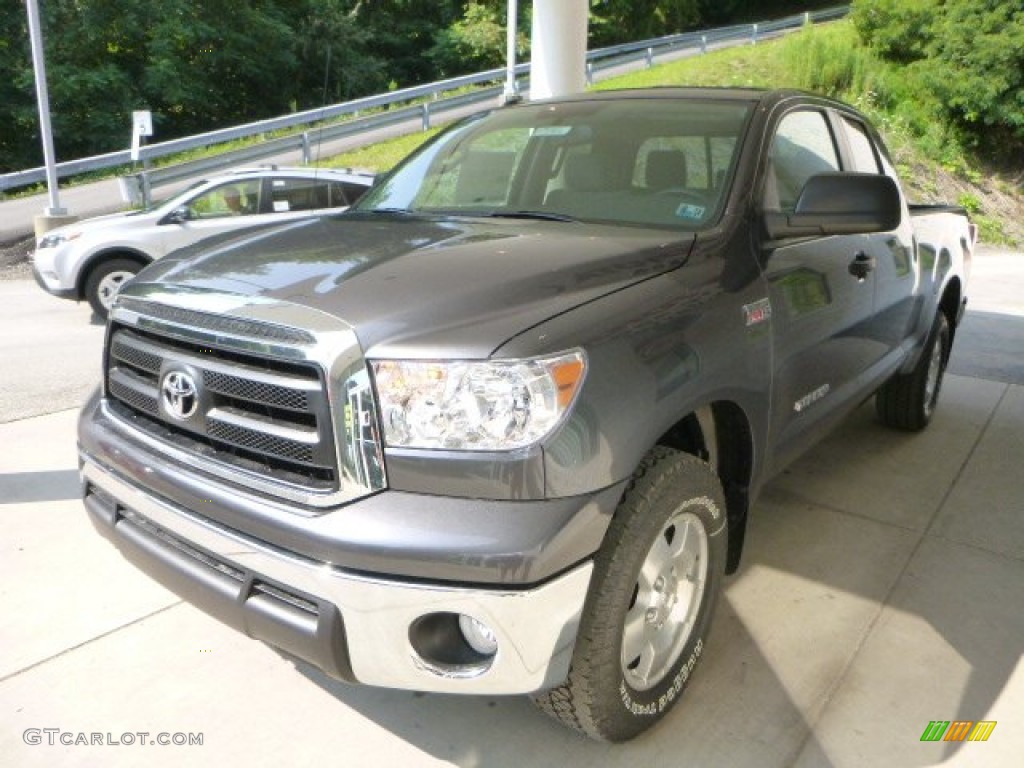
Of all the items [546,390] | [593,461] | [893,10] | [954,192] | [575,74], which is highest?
[893,10]

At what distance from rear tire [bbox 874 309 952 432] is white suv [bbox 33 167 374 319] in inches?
220

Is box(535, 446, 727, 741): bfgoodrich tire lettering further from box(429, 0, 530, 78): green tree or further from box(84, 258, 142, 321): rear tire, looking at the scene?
box(429, 0, 530, 78): green tree

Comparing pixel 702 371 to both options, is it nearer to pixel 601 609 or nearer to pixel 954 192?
pixel 601 609

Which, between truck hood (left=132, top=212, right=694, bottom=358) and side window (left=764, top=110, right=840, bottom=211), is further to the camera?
side window (left=764, top=110, right=840, bottom=211)

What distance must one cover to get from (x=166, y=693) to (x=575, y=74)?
7.79 m

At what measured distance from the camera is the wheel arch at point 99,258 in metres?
8.59

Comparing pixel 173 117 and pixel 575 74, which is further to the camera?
pixel 173 117

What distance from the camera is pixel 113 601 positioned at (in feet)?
10.3

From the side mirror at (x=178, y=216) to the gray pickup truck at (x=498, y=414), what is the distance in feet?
21.0

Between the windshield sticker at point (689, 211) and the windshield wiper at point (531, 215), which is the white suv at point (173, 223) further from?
the windshield sticker at point (689, 211)

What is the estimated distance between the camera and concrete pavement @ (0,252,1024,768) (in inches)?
95.7

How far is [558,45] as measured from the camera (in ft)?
29.0

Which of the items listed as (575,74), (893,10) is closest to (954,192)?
(893,10)

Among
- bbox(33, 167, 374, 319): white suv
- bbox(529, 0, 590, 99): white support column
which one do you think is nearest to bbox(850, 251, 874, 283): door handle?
bbox(529, 0, 590, 99): white support column
